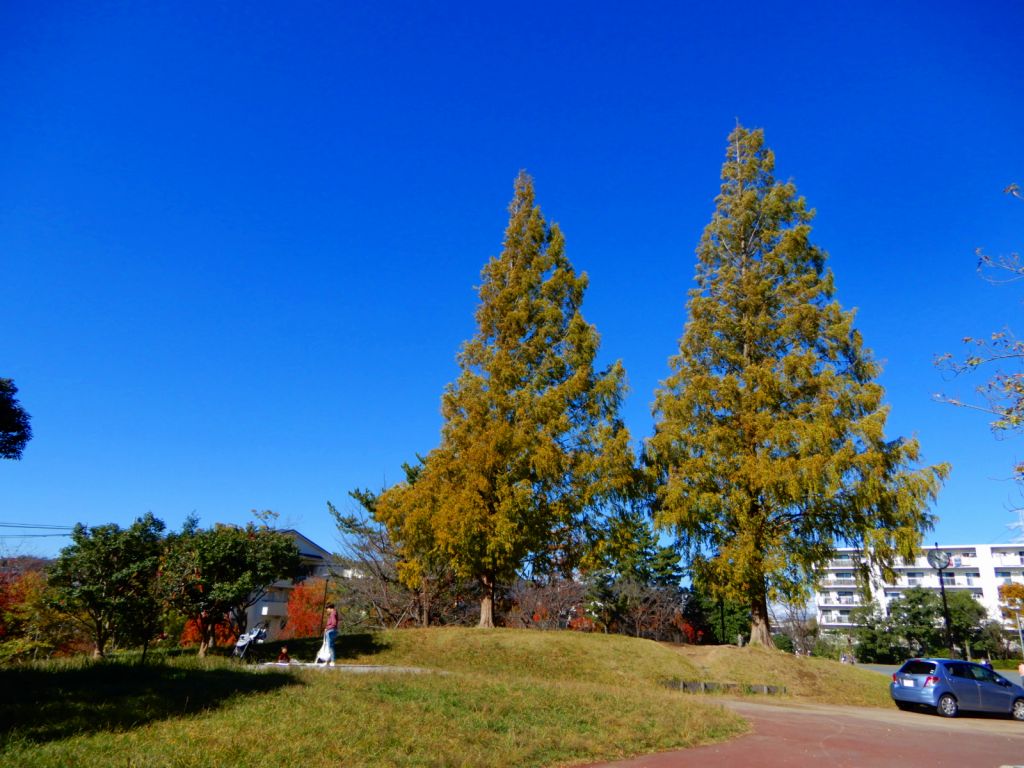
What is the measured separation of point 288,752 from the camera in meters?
6.50

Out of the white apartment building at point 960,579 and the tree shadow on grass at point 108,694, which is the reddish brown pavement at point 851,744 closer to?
the tree shadow on grass at point 108,694

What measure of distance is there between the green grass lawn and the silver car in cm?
713

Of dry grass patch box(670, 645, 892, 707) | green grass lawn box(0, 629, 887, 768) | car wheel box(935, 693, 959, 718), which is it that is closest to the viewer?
green grass lawn box(0, 629, 887, 768)

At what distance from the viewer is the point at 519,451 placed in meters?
21.5

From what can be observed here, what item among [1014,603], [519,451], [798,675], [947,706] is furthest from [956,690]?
[1014,603]

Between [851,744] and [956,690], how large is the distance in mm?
8191

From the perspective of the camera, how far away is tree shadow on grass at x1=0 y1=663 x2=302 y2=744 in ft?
22.8

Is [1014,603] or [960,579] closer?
[1014,603]

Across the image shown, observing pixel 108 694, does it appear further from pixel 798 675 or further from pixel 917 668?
pixel 798 675

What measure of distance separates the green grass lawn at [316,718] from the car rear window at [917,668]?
732cm

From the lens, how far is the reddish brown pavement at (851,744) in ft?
26.6

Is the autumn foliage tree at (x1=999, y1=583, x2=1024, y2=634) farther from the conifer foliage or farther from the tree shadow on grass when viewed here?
the tree shadow on grass

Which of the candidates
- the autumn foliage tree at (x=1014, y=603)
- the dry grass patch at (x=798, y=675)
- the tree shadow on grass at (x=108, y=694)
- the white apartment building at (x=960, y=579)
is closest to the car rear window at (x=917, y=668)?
the dry grass patch at (x=798, y=675)

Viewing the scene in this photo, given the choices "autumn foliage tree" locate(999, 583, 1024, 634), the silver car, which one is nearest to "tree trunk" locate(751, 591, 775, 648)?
the silver car
